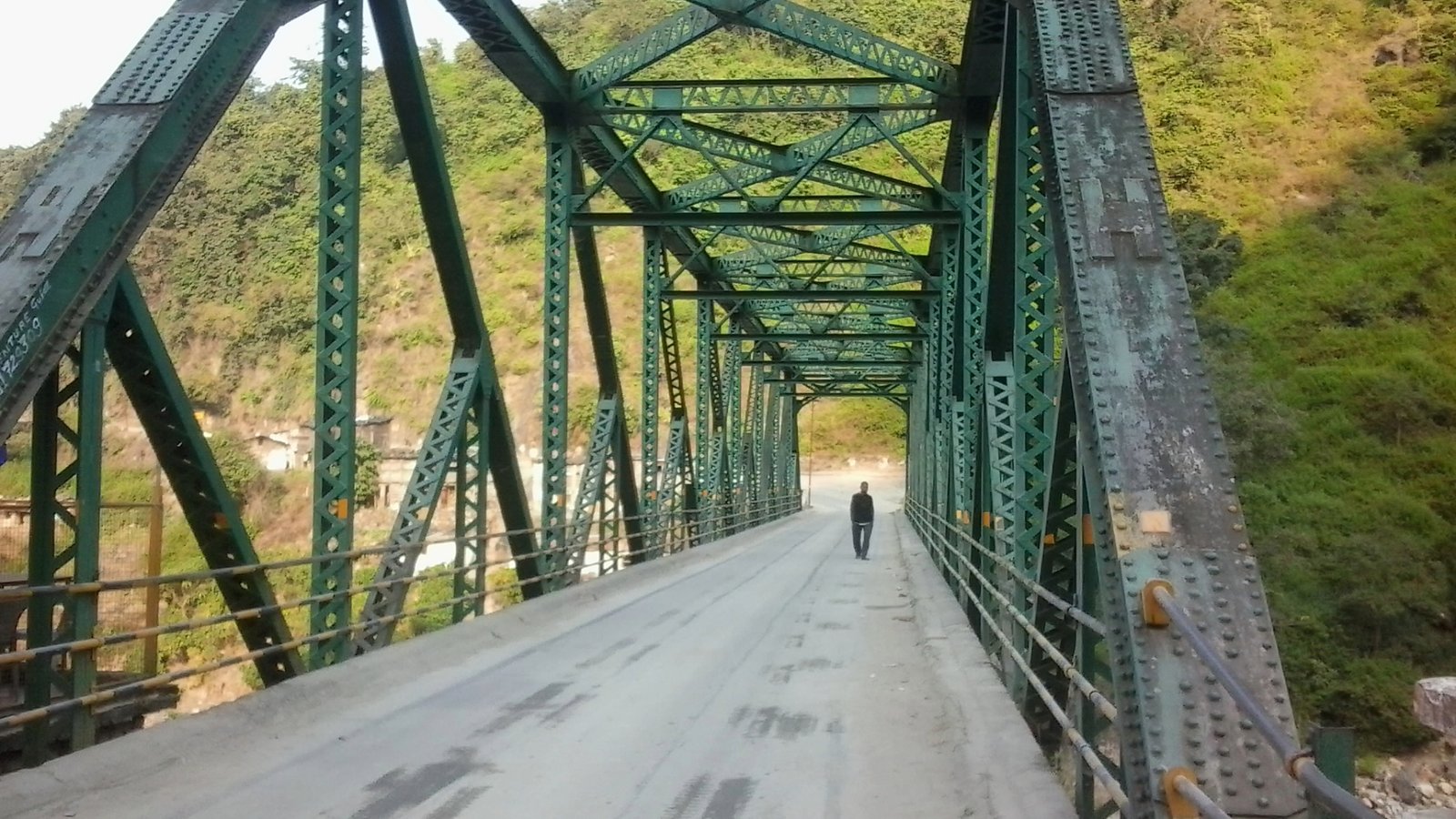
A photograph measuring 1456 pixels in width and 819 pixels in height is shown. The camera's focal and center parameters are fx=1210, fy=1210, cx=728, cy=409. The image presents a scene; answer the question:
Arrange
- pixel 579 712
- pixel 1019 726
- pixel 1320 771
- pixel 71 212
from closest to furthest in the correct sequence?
pixel 1320 771 < pixel 71 212 < pixel 1019 726 < pixel 579 712

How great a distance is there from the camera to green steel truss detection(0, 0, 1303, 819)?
12.9 ft

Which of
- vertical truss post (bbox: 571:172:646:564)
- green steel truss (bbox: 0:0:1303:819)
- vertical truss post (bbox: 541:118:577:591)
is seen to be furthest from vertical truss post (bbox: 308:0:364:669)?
vertical truss post (bbox: 571:172:646:564)

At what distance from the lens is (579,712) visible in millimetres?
7023

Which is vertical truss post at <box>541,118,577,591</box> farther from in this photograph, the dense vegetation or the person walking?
the dense vegetation

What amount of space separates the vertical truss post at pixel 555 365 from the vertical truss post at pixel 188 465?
6.24m

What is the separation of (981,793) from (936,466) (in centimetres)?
1383

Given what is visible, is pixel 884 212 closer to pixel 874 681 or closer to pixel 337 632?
pixel 874 681

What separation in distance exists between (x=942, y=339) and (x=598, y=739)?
13685 mm

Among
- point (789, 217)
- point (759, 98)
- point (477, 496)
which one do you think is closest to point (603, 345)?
point (789, 217)

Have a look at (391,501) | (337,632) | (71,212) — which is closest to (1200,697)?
(71,212)

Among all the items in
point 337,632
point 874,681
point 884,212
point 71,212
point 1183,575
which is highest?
point 884,212

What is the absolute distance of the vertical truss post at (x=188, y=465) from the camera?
614 cm

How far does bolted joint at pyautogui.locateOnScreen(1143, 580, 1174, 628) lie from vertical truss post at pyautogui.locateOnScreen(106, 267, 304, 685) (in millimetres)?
4577

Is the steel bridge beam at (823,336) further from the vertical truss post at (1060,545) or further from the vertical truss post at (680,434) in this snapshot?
the vertical truss post at (1060,545)
